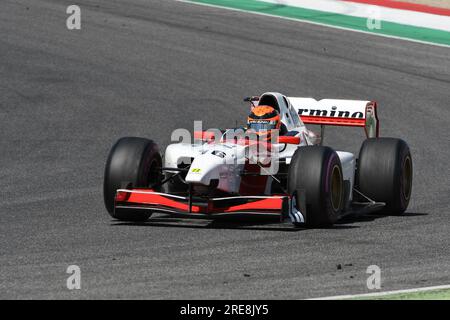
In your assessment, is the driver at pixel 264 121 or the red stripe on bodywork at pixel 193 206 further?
the driver at pixel 264 121

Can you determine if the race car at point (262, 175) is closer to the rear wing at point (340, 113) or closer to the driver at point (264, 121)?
the driver at point (264, 121)

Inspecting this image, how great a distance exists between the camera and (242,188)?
13.6m

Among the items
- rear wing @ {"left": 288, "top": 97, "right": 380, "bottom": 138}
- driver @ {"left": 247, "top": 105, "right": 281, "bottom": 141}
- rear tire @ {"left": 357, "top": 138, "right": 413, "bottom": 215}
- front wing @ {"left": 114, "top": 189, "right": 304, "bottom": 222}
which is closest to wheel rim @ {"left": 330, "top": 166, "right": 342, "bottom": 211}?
front wing @ {"left": 114, "top": 189, "right": 304, "bottom": 222}

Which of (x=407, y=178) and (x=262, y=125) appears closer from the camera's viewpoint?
(x=262, y=125)

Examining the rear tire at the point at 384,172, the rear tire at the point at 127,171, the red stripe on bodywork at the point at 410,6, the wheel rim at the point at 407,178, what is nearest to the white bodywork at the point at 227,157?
the rear tire at the point at 384,172

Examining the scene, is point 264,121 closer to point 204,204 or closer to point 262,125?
point 262,125

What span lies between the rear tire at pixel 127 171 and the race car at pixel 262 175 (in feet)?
0.04

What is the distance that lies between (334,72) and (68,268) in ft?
52.6

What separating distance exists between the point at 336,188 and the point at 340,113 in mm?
2440

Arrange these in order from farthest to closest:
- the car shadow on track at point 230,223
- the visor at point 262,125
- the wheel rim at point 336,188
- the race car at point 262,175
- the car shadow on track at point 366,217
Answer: the visor at point 262,125
the car shadow on track at point 366,217
the wheel rim at point 336,188
the car shadow on track at point 230,223
the race car at point 262,175

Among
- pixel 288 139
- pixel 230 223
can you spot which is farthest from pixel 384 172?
pixel 230 223

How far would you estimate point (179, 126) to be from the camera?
69.2ft

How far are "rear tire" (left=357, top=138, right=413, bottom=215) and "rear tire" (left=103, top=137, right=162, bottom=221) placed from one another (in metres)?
2.61

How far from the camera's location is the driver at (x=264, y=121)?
14039 mm
